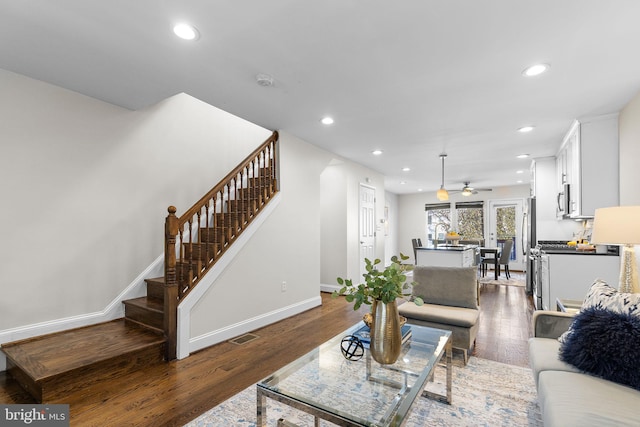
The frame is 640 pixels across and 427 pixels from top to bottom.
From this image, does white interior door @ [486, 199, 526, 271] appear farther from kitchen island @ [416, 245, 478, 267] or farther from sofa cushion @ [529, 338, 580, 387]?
sofa cushion @ [529, 338, 580, 387]

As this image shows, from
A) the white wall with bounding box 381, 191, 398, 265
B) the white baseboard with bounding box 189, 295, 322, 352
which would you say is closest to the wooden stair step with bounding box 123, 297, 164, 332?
the white baseboard with bounding box 189, 295, 322, 352

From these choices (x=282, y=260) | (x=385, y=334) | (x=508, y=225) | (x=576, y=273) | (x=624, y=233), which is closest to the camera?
(x=385, y=334)

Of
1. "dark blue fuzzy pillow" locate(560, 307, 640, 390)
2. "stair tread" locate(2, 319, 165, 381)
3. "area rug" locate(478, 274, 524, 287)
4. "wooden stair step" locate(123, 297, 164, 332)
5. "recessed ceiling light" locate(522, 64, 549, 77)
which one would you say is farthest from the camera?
"area rug" locate(478, 274, 524, 287)

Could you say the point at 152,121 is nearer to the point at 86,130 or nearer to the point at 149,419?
the point at 86,130

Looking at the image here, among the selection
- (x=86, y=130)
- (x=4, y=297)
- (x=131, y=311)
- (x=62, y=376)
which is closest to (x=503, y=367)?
(x=62, y=376)

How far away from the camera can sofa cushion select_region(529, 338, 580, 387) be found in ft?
5.82

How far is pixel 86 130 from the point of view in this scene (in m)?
3.22

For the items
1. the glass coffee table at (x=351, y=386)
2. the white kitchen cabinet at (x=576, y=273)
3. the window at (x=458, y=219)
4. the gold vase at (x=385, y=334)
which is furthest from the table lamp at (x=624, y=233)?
the window at (x=458, y=219)

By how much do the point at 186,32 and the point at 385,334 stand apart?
234cm

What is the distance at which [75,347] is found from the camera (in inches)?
104

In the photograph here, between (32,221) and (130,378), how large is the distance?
1724 mm

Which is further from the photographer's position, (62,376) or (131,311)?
(131,311)

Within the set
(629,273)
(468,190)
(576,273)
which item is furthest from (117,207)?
(468,190)

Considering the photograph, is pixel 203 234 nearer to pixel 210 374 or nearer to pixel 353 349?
pixel 210 374
